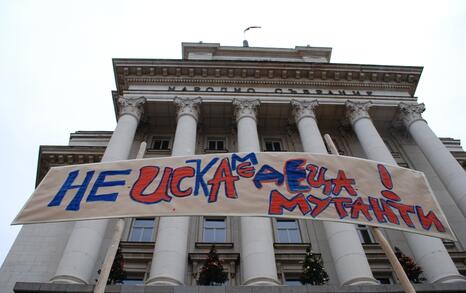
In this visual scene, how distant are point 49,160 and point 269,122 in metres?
17.5

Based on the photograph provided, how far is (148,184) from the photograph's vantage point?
8031 millimetres

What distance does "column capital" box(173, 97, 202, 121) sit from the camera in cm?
2484

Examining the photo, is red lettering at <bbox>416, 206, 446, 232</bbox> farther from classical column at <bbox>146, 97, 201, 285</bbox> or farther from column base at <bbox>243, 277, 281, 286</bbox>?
classical column at <bbox>146, 97, 201, 285</bbox>

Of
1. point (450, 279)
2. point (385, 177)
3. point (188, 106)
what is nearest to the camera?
Answer: point (385, 177)

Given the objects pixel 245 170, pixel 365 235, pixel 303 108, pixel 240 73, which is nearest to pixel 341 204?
pixel 245 170

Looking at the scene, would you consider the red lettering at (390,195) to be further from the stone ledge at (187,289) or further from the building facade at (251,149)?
the building facade at (251,149)

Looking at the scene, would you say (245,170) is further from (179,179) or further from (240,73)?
(240,73)

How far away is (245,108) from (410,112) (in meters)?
12.5

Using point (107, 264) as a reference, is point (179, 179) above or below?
above

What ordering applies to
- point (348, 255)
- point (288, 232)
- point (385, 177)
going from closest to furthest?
point (385, 177), point (348, 255), point (288, 232)

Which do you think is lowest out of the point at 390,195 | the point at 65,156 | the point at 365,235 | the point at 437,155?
the point at 390,195

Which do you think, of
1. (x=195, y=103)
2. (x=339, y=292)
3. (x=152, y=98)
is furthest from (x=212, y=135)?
(x=339, y=292)

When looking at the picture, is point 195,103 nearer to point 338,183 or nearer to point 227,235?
point 227,235

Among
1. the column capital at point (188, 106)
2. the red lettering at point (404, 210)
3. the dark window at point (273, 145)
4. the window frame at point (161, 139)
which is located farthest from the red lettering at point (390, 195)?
the window frame at point (161, 139)
